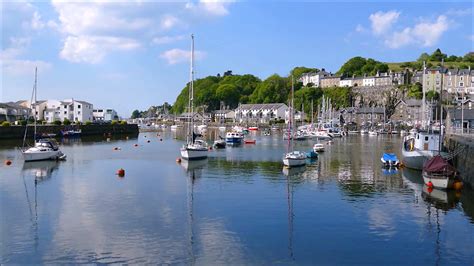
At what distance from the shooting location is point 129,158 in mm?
57500

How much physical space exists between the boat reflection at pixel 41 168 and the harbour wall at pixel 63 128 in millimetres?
40263

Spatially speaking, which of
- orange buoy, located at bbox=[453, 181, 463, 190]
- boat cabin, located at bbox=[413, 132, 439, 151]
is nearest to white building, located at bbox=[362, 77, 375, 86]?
boat cabin, located at bbox=[413, 132, 439, 151]

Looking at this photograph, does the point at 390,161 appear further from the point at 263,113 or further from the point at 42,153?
the point at 263,113

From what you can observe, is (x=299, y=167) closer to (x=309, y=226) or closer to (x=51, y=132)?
(x=309, y=226)

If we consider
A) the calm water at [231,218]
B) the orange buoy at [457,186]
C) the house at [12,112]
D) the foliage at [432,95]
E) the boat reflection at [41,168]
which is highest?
the foliage at [432,95]

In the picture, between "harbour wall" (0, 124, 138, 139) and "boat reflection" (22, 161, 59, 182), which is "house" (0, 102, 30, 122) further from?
"boat reflection" (22, 161, 59, 182)

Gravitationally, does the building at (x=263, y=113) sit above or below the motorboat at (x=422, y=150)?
above

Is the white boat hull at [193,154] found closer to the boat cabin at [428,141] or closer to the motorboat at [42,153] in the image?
the motorboat at [42,153]

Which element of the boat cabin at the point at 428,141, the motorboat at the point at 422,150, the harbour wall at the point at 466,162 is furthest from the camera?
the boat cabin at the point at 428,141

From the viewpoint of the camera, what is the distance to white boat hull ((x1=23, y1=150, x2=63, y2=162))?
4888 cm

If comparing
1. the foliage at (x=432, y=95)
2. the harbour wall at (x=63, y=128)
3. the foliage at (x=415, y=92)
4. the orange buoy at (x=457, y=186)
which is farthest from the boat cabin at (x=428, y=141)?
the foliage at (x=415, y=92)

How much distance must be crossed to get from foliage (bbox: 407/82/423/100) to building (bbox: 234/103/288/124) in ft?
154

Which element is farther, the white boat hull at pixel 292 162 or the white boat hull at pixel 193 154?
the white boat hull at pixel 193 154

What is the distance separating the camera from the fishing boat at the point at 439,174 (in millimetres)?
32719
